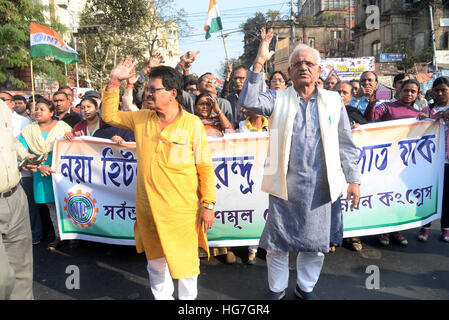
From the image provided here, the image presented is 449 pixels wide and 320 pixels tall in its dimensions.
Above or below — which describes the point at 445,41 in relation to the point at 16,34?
above

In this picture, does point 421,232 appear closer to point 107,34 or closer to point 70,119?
point 70,119

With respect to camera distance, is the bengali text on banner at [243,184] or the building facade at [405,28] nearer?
the bengali text on banner at [243,184]

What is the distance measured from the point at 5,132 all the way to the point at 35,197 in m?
1.87

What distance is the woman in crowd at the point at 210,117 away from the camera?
395 cm

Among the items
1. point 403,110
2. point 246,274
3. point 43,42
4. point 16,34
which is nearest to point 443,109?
point 403,110

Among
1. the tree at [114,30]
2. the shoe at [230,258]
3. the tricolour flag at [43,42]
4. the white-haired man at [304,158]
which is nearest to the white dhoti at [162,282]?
the white-haired man at [304,158]

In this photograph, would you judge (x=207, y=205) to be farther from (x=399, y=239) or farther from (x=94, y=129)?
(x=399, y=239)

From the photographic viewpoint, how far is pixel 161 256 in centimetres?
263

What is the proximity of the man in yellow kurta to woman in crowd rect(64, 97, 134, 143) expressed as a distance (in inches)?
54.0

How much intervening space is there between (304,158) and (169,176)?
1010 millimetres

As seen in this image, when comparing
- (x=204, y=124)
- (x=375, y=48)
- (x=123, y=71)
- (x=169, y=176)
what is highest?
(x=375, y=48)

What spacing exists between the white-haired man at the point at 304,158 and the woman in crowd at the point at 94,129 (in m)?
1.86

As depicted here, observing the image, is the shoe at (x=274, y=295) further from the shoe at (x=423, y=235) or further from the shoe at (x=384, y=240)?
the shoe at (x=423, y=235)

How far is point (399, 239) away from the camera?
13.8 ft
